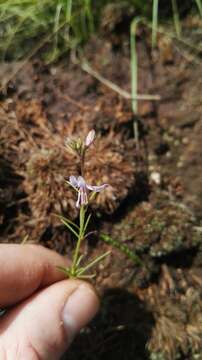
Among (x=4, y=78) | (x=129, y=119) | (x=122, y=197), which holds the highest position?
(x=4, y=78)

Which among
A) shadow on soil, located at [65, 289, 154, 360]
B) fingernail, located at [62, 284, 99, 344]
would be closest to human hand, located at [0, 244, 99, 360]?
fingernail, located at [62, 284, 99, 344]

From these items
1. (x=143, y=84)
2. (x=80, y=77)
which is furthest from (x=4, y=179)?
(x=143, y=84)

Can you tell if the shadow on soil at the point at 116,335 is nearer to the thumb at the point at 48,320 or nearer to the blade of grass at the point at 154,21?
the thumb at the point at 48,320

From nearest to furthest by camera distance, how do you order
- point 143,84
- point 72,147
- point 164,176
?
point 72,147 → point 164,176 → point 143,84

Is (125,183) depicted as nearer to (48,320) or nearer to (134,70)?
(134,70)

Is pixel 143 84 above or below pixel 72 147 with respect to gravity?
above

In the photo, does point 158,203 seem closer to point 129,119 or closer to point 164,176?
point 164,176

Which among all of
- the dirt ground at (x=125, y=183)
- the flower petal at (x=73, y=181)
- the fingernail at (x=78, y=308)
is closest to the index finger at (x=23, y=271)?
the fingernail at (x=78, y=308)
